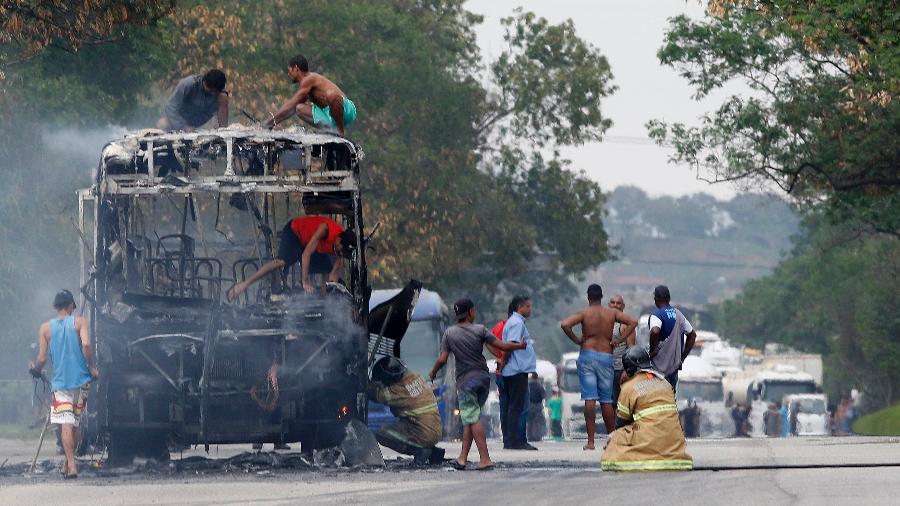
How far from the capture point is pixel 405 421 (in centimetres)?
1691

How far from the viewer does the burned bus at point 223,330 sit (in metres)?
16.0

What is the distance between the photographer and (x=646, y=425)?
47.6ft

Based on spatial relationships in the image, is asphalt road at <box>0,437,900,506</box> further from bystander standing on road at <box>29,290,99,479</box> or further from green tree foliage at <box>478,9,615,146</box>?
green tree foliage at <box>478,9,615,146</box>

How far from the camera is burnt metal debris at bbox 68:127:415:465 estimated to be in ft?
52.6

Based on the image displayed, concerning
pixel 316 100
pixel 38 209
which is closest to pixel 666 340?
pixel 316 100

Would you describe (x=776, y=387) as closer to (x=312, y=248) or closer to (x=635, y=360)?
(x=312, y=248)

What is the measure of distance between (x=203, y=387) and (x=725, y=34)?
20554 mm

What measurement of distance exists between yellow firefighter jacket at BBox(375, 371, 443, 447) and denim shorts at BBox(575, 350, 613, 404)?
2.90m

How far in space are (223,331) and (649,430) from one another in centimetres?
388

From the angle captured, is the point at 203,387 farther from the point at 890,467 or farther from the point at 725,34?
the point at 725,34

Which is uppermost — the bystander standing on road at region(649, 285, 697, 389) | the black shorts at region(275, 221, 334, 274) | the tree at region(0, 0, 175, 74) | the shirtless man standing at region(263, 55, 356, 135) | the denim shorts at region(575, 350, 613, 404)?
the tree at region(0, 0, 175, 74)

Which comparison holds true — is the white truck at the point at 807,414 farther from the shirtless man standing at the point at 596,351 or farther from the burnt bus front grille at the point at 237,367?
the burnt bus front grille at the point at 237,367

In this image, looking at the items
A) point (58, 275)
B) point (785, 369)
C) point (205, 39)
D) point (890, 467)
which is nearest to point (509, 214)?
point (785, 369)

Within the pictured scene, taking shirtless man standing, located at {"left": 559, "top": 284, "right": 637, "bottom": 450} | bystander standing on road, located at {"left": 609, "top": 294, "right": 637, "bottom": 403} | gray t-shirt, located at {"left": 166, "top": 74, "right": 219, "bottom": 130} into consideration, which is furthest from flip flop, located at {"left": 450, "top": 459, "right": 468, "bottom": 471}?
gray t-shirt, located at {"left": 166, "top": 74, "right": 219, "bottom": 130}
